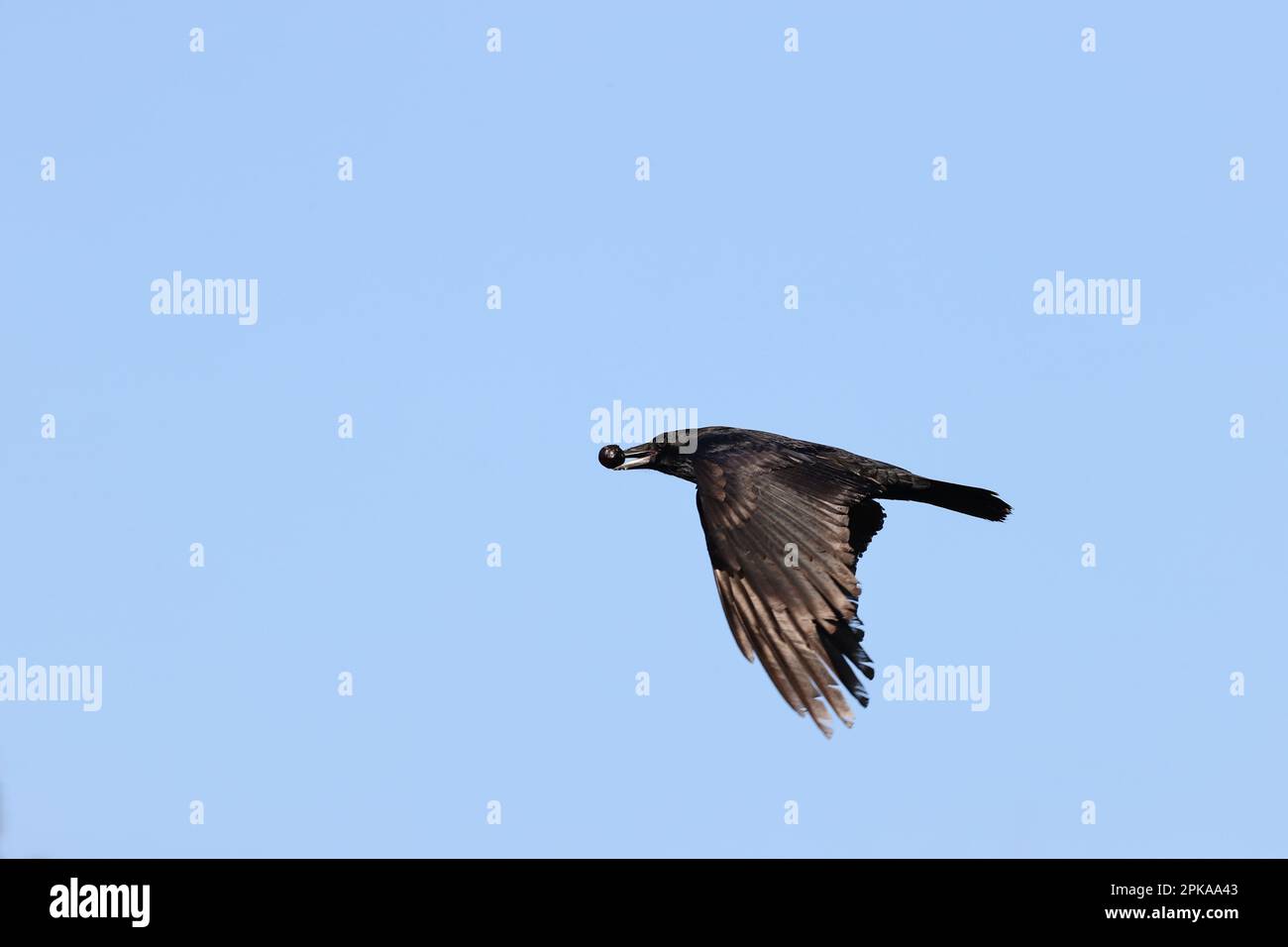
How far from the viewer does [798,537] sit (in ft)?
52.4

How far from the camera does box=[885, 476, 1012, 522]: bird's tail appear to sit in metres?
18.8

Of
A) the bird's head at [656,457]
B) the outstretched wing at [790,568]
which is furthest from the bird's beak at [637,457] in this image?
the outstretched wing at [790,568]

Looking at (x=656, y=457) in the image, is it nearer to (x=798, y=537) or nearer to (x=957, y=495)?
(x=957, y=495)

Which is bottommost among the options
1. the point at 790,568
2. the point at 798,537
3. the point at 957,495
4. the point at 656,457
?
the point at 790,568

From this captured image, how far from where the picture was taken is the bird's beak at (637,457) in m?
20.2

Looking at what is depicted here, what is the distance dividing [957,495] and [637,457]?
3.51m

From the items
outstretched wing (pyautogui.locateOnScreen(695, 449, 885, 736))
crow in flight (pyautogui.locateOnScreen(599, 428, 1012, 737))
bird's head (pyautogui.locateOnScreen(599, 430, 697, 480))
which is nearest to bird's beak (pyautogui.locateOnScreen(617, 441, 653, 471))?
bird's head (pyautogui.locateOnScreen(599, 430, 697, 480))

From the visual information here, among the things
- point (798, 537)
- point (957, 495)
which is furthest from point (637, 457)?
point (798, 537)

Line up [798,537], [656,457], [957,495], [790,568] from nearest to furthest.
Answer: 1. [790,568]
2. [798,537]
3. [957,495]
4. [656,457]

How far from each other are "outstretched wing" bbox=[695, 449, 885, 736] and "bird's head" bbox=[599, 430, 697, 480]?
7.04 ft

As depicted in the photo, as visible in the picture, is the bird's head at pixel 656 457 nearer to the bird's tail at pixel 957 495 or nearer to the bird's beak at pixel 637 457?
the bird's beak at pixel 637 457
